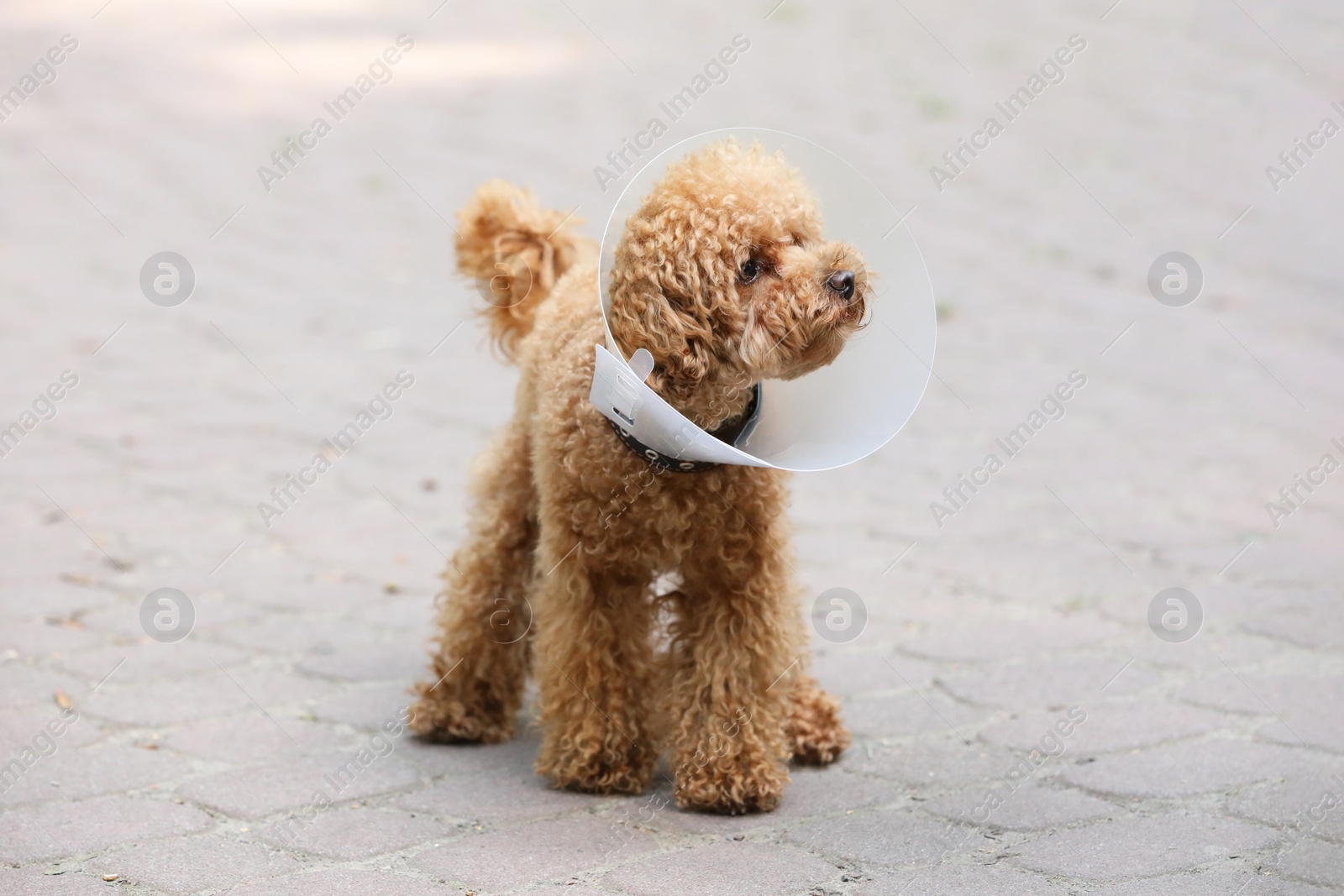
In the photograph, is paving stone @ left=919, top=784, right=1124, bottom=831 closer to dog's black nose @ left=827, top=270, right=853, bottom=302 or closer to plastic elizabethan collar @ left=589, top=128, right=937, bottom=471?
plastic elizabethan collar @ left=589, top=128, right=937, bottom=471

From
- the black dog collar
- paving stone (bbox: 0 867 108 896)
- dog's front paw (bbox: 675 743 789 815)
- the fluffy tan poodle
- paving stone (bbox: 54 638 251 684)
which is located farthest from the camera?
paving stone (bbox: 54 638 251 684)

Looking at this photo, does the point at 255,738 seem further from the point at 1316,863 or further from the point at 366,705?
the point at 1316,863

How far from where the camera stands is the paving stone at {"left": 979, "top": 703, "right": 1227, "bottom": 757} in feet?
10.4

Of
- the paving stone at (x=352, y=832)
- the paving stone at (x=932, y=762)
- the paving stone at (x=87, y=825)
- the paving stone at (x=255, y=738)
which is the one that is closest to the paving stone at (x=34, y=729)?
the paving stone at (x=255, y=738)

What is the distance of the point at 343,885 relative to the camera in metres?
2.47

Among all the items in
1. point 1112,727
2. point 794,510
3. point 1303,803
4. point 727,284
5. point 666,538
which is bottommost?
point 1303,803

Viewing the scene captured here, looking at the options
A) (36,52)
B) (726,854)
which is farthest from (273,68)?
(726,854)

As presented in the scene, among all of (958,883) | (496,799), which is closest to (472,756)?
(496,799)

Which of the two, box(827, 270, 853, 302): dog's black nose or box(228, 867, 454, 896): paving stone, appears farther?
box(827, 270, 853, 302): dog's black nose

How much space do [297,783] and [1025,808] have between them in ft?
5.37

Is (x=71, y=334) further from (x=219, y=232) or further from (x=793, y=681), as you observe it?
(x=793, y=681)

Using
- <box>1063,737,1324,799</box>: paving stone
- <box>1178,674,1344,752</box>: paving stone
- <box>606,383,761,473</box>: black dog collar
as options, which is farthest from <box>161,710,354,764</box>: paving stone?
<box>1178,674,1344,752</box>: paving stone

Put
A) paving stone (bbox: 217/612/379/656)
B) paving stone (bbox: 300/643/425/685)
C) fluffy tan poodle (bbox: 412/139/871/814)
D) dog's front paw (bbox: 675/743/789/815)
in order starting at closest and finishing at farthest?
fluffy tan poodle (bbox: 412/139/871/814), dog's front paw (bbox: 675/743/789/815), paving stone (bbox: 300/643/425/685), paving stone (bbox: 217/612/379/656)

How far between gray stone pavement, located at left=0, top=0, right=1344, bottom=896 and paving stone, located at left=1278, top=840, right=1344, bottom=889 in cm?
1
